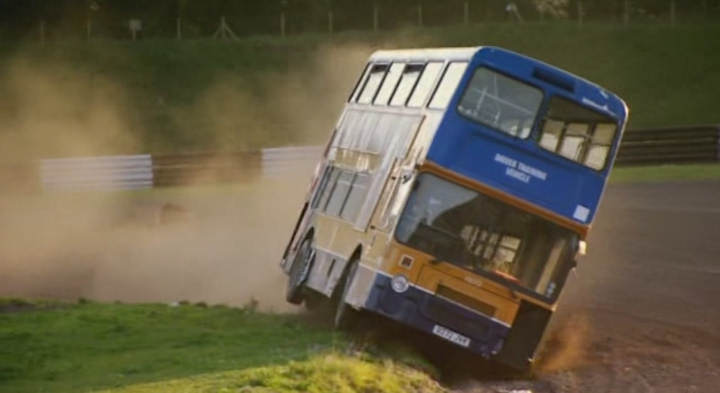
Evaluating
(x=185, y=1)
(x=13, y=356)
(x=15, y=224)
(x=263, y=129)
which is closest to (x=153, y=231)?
(x=15, y=224)

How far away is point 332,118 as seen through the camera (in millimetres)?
58594

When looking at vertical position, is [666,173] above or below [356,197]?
above

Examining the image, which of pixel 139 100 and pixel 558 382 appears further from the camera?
pixel 139 100

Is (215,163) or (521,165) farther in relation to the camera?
(215,163)

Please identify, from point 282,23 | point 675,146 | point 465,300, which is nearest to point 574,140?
point 465,300

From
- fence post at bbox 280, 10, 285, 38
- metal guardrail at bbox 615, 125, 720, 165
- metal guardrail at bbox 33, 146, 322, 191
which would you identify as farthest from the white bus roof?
fence post at bbox 280, 10, 285, 38

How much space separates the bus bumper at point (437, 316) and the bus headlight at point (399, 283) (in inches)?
1.4

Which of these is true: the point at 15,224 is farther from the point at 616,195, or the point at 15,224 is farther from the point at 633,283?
the point at 633,283

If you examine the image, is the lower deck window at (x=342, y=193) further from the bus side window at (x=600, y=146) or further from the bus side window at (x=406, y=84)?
the bus side window at (x=600, y=146)

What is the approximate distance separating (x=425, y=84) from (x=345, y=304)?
268cm

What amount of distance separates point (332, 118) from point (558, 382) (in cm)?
4003

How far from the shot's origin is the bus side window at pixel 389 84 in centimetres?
2269

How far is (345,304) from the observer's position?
19.9 meters

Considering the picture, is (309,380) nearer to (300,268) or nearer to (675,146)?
(300,268)
